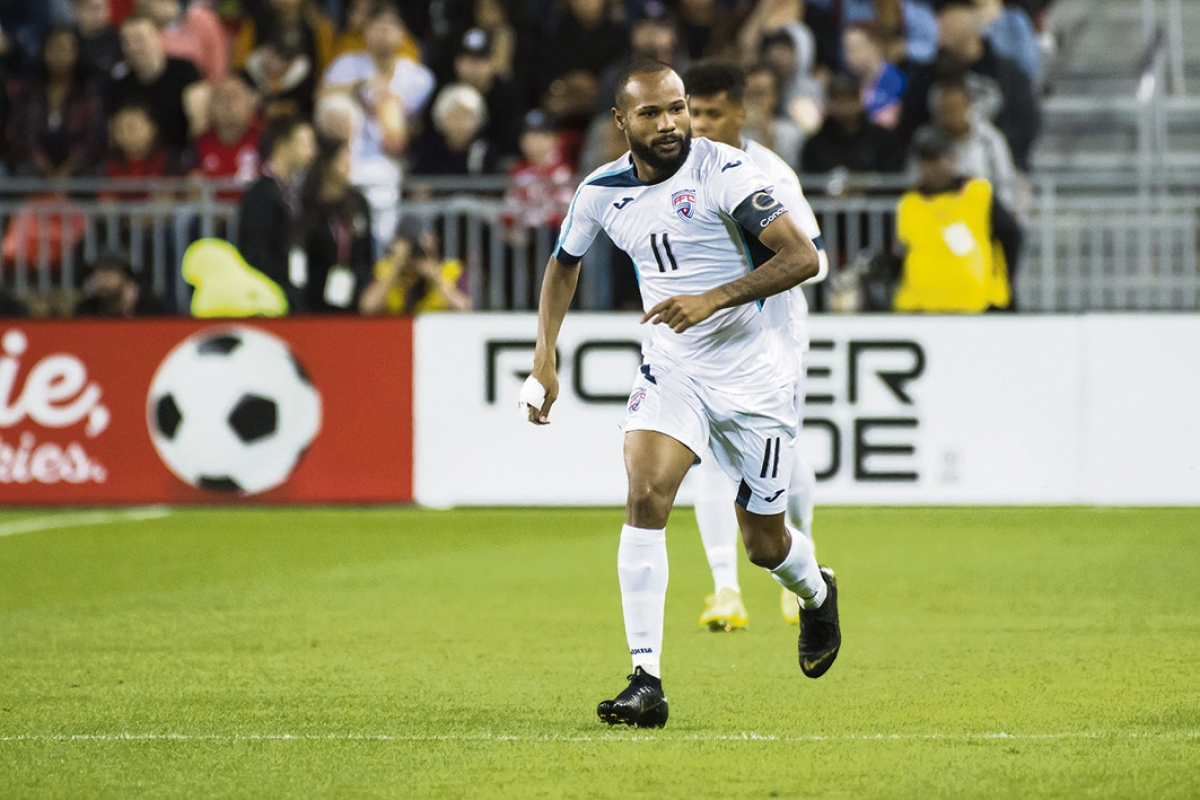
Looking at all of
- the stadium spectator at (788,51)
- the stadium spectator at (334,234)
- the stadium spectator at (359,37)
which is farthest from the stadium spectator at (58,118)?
the stadium spectator at (788,51)

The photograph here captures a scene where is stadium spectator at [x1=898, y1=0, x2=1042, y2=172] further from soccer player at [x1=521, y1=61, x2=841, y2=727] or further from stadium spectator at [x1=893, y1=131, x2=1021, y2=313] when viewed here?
soccer player at [x1=521, y1=61, x2=841, y2=727]

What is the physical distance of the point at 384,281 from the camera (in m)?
13.9

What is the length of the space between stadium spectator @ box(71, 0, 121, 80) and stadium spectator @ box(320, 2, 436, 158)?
6.46 feet

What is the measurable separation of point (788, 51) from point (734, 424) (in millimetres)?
9108

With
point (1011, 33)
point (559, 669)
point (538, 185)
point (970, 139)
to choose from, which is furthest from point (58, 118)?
point (559, 669)

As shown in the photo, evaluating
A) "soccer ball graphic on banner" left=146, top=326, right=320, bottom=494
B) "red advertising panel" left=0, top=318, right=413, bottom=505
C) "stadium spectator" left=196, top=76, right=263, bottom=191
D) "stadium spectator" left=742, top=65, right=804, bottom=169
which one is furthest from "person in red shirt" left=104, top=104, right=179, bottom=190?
"stadium spectator" left=742, top=65, right=804, bottom=169

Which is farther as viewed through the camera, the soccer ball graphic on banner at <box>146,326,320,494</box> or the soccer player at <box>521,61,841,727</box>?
the soccer ball graphic on banner at <box>146,326,320,494</box>

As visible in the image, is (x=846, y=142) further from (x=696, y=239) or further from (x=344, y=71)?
(x=696, y=239)

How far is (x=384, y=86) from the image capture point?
626 inches

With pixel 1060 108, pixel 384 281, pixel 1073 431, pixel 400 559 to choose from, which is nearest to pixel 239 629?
pixel 400 559

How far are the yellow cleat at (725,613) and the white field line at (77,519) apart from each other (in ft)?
19.1

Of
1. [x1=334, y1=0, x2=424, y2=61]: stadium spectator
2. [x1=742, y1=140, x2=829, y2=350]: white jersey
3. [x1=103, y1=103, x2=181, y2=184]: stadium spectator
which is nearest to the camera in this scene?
[x1=742, y1=140, x2=829, y2=350]: white jersey

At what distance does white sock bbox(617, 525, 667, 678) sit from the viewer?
6.23m

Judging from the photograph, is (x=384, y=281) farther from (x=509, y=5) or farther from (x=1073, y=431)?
(x=1073, y=431)
